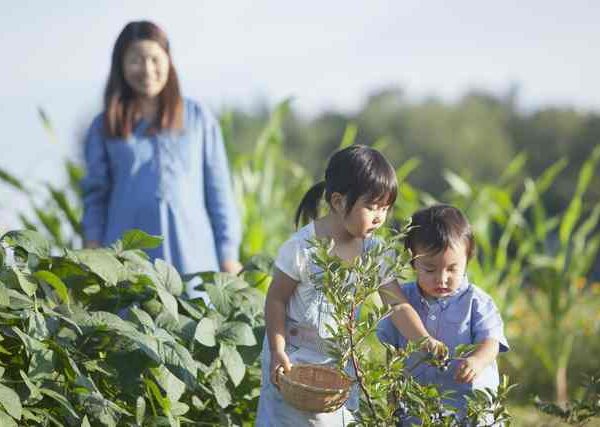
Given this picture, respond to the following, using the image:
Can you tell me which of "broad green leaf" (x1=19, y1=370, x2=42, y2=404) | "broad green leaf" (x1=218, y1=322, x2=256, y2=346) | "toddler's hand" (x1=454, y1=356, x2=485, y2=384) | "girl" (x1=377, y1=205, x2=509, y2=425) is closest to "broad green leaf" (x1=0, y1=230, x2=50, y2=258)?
"broad green leaf" (x1=19, y1=370, x2=42, y2=404)

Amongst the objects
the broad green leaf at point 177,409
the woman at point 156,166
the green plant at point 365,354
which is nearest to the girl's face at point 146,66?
the woman at point 156,166

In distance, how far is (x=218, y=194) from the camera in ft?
11.2

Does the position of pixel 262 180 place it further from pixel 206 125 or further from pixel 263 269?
pixel 263 269

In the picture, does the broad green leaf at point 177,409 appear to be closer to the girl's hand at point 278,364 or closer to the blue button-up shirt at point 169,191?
the girl's hand at point 278,364

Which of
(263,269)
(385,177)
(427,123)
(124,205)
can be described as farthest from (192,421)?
(427,123)

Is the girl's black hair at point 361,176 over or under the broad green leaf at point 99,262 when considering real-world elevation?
over

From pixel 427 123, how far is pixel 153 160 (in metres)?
30.4

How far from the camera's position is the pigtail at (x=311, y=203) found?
2350mm

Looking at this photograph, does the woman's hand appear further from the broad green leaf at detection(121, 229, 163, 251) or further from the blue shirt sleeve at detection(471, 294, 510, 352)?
the blue shirt sleeve at detection(471, 294, 510, 352)

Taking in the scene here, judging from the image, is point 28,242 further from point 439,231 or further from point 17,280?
point 439,231

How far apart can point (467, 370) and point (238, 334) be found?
1.79 feet

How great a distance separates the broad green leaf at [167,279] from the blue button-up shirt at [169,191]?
35.2 inches

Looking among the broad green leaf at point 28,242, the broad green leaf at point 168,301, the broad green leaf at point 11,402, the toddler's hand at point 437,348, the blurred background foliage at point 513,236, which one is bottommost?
the blurred background foliage at point 513,236

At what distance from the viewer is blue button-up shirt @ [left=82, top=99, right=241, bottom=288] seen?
10.9 ft
